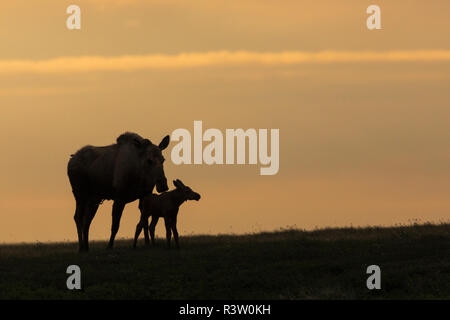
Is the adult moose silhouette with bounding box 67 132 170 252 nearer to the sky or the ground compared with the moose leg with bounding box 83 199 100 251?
nearer to the sky

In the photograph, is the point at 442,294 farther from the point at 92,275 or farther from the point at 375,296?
the point at 92,275

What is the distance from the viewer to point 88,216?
3538cm

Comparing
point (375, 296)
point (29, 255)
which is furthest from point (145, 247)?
point (375, 296)

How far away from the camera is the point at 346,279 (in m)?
27.3

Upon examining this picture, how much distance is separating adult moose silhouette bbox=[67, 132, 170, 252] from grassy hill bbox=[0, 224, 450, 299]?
1403 mm

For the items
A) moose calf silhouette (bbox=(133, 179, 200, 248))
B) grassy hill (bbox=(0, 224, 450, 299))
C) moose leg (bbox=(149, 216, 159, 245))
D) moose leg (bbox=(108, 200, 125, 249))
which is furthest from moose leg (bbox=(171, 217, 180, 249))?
moose leg (bbox=(108, 200, 125, 249))

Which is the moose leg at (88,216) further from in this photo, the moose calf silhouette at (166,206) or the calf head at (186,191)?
the calf head at (186,191)

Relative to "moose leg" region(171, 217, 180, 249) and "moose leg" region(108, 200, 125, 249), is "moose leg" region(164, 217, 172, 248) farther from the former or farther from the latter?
"moose leg" region(108, 200, 125, 249)

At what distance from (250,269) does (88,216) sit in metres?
8.80

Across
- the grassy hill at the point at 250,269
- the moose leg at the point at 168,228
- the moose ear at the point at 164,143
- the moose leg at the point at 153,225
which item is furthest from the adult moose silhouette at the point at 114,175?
the grassy hill at the point at 250,269

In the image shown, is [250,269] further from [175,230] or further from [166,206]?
[166,206]

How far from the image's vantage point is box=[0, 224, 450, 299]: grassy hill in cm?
2641

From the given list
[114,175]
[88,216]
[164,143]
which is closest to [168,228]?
[114,175]
